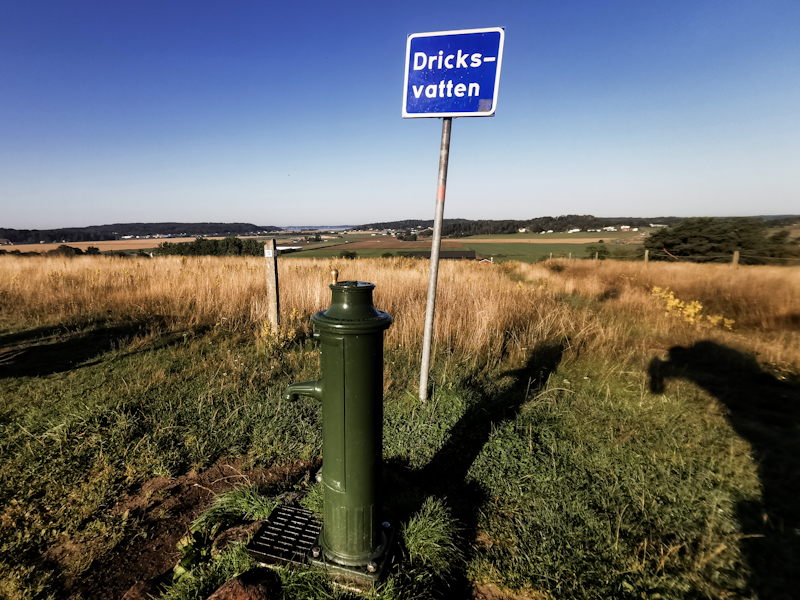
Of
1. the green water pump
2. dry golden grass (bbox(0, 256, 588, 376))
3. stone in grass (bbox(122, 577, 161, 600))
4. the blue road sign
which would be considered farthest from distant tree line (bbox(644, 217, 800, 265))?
stone in grass (bbox(122, 577, 161, 600))

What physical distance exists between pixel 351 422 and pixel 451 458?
1.52 meters

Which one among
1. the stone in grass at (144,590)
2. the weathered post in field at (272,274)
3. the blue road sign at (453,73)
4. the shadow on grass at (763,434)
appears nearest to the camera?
the stone in grass at (144,590)

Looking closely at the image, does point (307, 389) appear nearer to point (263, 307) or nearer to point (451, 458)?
point (451, 458)

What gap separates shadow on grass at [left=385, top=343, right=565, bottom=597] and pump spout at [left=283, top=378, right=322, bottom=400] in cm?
97

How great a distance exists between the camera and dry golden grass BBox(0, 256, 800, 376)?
5145 mm

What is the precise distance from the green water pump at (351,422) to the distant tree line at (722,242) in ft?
39.7

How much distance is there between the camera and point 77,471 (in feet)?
7.88

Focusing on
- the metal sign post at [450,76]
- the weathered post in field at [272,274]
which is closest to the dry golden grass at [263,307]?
the weathered post in field at [272,274]

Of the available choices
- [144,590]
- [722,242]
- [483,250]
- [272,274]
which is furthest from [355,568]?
[483,250]

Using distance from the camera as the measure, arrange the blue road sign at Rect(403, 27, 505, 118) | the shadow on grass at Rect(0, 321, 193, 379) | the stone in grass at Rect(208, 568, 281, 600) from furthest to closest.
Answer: the shadow on grass at Rect(0, 321, 193, 379)
the blue road sign at Rect(403, 27, 505, 118)
the stone in grass at Rect(208, 568, 281, 600)

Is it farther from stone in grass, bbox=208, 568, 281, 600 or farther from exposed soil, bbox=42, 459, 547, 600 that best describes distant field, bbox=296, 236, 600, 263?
stone in grass, bbox=208, 568, 281, 600

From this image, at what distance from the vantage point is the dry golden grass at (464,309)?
5.14 meters

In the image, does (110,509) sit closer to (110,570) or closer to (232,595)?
(110,570)

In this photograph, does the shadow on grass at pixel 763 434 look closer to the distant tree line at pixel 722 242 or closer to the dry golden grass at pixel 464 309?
the dry golden grass at pixel 464 309
